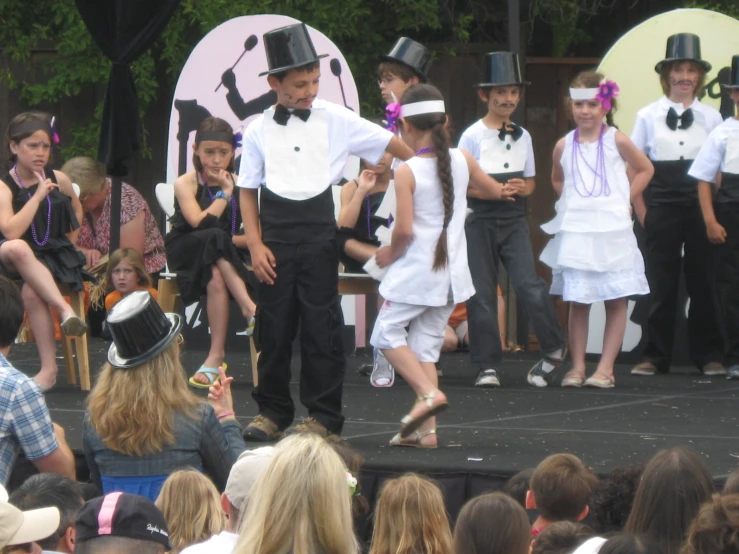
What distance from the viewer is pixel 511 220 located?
697 cm

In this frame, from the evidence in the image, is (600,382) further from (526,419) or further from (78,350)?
(78,350)

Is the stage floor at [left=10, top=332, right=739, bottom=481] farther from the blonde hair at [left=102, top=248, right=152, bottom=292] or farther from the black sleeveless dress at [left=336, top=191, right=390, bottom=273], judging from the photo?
the black sleeveless dress at [left=336, top=191, right=390, bottom=273]

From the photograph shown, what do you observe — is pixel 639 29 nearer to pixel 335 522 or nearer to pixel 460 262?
pixel 460 262

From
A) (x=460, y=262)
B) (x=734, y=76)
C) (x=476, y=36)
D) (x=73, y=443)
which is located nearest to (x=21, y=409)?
(x=73, y=443)

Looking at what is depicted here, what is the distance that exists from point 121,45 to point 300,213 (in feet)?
8.74

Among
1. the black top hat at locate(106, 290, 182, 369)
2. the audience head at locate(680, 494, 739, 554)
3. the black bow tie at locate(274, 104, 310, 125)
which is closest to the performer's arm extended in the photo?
the black bow tie at locate(274, 104, 310, 125)

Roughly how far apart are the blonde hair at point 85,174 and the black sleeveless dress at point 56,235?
2.20m

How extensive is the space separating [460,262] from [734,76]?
240cm

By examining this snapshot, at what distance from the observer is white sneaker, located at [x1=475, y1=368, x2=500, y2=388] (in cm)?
691

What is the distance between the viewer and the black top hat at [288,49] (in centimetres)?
521

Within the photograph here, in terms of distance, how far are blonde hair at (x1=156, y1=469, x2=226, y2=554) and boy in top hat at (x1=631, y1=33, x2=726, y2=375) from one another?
4117 mm

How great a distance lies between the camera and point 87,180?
362 inches

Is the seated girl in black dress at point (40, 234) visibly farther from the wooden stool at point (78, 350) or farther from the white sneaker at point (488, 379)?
the white sneaker at point (488, 379)

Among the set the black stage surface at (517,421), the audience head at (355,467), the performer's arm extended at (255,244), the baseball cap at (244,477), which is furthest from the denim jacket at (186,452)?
the performer's arm extended at (255,244)
